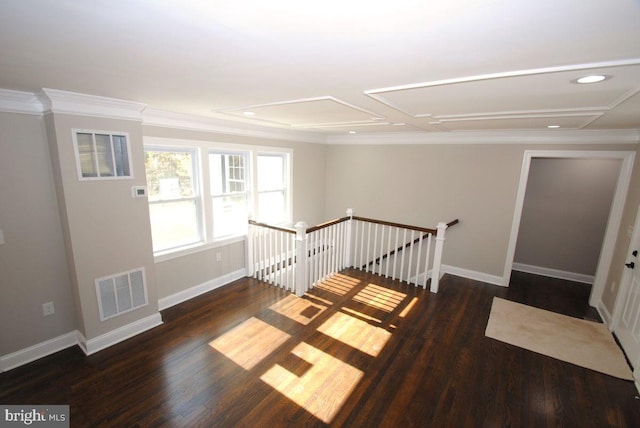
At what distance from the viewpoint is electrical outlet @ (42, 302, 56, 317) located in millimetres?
2738

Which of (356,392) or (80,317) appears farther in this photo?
(80,317)

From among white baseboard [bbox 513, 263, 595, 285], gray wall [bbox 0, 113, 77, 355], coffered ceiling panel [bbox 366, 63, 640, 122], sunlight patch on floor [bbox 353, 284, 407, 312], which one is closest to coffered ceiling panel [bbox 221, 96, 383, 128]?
coffered ceiling panel [bbox 366, 63, 640, 122]

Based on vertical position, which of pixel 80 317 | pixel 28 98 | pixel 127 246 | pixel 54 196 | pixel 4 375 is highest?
pixel 28 98

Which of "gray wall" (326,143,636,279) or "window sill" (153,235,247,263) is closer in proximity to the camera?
"window sill" (153,235,247,263)

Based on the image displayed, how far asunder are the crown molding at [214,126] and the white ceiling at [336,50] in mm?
881

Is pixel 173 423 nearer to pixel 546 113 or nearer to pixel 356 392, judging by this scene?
pixel 356 392

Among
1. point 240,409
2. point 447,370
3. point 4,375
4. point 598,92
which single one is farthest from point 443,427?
point 4,375

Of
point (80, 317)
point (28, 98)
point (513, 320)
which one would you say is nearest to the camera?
point (28, 98)

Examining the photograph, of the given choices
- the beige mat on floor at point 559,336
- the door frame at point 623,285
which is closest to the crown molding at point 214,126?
the beige mat on floor at point 559,336

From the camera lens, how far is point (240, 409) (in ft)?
7.22

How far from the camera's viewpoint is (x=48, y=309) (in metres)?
2.76

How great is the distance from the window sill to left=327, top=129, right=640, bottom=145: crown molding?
301 cm

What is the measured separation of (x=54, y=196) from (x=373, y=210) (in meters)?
4.65

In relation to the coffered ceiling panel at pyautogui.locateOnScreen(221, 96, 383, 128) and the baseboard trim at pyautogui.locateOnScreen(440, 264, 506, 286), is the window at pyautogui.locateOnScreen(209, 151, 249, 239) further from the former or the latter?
the baseboard trim at pyautogui.locateOnScreen(440, 264, 506, 286)
